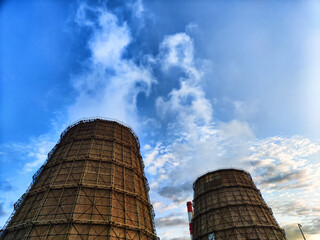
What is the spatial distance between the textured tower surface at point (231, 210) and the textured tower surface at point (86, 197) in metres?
13.4

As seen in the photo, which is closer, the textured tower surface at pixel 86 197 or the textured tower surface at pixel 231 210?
the textured tower surface at pixel 86 197

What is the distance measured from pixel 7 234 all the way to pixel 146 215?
12167 mm

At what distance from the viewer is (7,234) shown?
16031mm

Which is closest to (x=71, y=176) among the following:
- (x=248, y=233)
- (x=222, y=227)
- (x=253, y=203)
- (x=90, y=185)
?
(x=90, y=185)

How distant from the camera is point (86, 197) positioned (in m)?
16.9

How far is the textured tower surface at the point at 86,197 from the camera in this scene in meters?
15.1

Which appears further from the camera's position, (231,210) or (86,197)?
(231,210)

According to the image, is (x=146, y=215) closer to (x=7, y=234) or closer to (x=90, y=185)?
(x=90, y=185)

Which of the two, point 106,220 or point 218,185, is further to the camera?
point 218,185

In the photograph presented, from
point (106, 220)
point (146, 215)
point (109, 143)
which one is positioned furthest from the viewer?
point (109, 143)

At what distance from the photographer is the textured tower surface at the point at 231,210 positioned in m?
27.2

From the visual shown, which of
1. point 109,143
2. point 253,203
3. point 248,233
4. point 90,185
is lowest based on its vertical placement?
point 248,233

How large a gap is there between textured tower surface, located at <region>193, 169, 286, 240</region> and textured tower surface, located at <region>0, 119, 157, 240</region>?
13420 mm

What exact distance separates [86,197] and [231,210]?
A: 74.6ft
